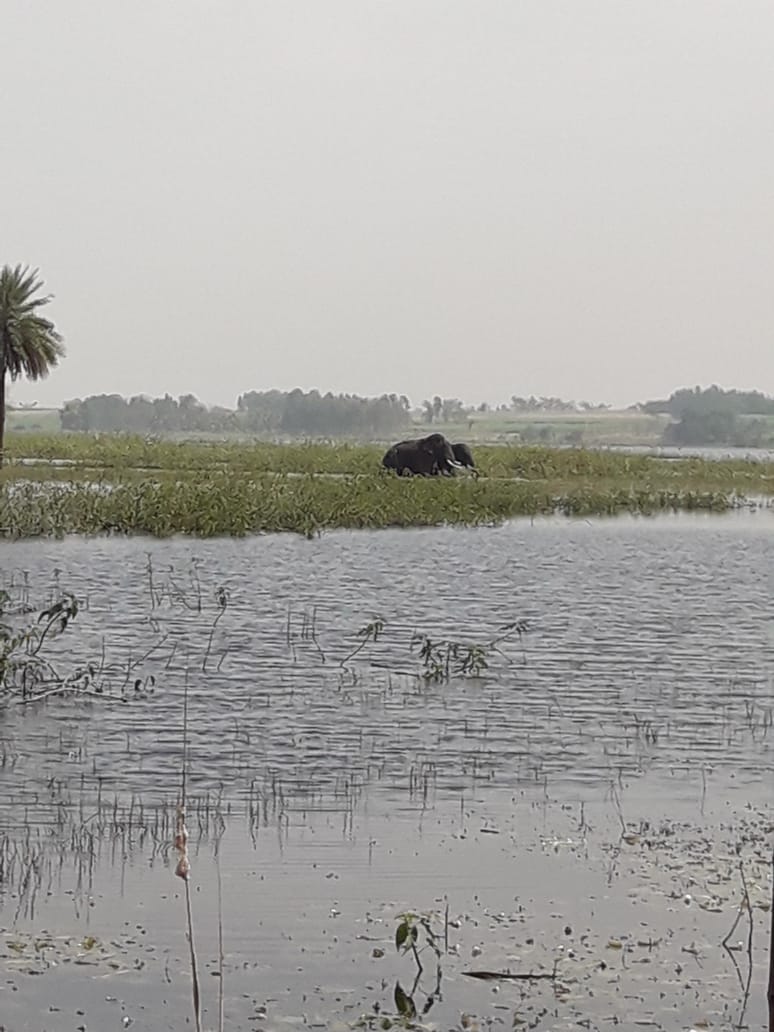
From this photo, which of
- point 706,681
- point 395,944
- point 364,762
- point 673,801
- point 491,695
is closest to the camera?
point 395,944

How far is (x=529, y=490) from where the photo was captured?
39406 millimetres

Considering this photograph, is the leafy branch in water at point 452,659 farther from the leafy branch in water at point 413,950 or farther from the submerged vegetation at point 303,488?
the submerged vegetation at point 303,488

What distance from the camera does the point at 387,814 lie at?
385 inches

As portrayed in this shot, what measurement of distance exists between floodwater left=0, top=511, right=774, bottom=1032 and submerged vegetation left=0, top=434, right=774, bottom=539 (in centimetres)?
867

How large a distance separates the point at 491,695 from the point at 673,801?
12.7ft

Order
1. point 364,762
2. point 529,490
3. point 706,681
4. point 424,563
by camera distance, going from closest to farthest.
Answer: point 364,762 < point 706,681 < point 424,563 < point 529,490

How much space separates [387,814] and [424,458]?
120 feet

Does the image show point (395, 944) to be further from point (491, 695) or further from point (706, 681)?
Result: point (706, 681)

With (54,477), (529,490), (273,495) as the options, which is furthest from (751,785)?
(54,477)

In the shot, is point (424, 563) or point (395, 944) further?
point (424, 563)

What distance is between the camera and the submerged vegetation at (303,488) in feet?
94.4

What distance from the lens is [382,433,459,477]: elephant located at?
46.2 m

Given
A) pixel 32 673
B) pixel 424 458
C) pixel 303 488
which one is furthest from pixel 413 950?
pixel 424 458

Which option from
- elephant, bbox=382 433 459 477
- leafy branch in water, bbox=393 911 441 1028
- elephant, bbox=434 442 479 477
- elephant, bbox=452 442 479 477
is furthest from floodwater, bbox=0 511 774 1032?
elephant, bbox=452 442 479 477
